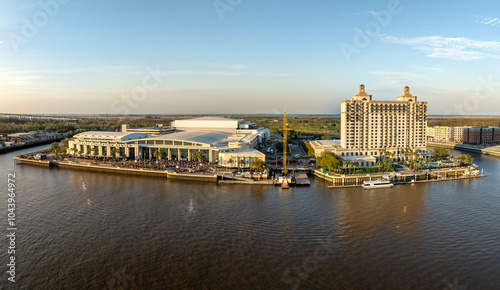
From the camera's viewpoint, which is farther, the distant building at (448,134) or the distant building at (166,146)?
the distant building at (448,134)

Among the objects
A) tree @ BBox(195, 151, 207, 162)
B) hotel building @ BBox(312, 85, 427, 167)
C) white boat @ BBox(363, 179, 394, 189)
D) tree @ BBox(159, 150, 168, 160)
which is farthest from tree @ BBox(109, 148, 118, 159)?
white boat @ BBox(363, 179, 394, 189)

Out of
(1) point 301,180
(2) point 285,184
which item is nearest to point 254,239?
(2) point 285,184

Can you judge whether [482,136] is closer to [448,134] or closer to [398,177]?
[448,134]

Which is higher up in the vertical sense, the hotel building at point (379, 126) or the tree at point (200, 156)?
the hotel building at point (379, 126)

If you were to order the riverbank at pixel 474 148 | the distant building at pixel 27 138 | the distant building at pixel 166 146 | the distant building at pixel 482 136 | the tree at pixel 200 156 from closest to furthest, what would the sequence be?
the tree at pixel 200 156, the distant building at pixel 166 146, the riverbank at pixel 474 148, the distant building at pixel 27 138, the distant building at pixel 482 136

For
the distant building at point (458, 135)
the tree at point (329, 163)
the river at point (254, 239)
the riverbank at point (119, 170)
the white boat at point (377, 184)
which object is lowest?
the river at point (254, 239)

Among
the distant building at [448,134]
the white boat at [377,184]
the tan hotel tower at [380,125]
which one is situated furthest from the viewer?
the distant building at [448,134]

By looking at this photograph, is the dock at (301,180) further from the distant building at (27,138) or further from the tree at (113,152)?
the distant building at (27,138)

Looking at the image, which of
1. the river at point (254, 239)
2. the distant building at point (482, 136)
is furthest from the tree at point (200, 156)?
the distant building at point (482, 136)

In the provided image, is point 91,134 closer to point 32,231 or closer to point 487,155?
point 32,231
